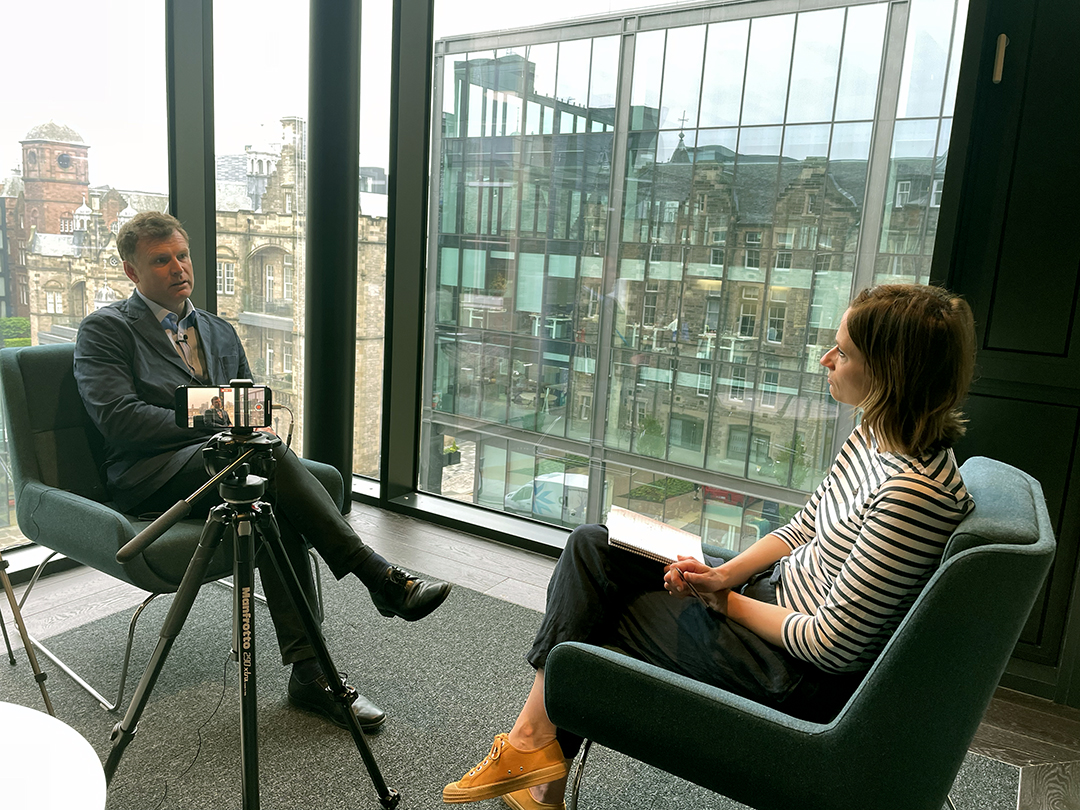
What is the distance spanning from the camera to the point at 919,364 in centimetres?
127

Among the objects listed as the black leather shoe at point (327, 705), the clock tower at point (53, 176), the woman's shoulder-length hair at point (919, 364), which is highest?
the clock tower at point (53, 176)

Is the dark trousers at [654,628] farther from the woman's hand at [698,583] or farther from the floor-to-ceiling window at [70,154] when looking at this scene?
the floor-to-ceiling window at [70,154]

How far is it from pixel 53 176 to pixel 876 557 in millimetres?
2979

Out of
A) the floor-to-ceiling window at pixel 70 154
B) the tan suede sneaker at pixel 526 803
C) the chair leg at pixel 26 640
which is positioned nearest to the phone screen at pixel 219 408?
the chair leg at pixel 26 640

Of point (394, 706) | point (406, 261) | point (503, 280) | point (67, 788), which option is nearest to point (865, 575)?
point (67, 788)

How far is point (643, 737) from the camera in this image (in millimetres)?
1261

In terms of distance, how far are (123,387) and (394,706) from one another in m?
1.19

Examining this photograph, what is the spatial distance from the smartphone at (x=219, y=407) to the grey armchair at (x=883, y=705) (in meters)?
0.69

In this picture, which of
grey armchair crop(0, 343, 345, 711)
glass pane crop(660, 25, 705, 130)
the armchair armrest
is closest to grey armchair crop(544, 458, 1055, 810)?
the armchair armrest

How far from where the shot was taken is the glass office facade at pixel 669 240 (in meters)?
2.53

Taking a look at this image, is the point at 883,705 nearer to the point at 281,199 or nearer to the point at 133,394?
the point at 133,394

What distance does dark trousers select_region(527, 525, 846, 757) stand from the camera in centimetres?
136

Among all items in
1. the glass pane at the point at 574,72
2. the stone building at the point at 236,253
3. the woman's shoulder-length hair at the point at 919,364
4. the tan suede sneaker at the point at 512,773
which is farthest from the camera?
the glass pane at the point at 574,72

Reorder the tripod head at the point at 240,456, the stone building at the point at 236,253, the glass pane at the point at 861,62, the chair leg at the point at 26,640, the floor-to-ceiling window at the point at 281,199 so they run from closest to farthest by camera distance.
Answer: the tripod head at the point at 240,456 < the chair leg at the point at 26,640 < the glass pane at the point at 861,62 < the stone building at the point at 236,253 < the floor-to-ceiling window at the point at 281,199
